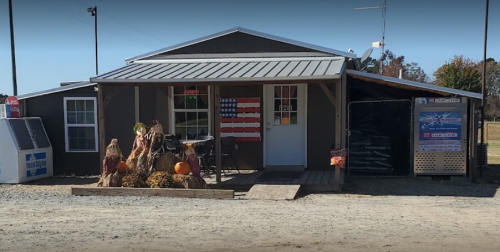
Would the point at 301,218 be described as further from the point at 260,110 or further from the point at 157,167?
the point at 260,110

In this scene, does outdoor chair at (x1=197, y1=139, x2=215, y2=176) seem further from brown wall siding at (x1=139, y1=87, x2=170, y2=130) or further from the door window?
the door window

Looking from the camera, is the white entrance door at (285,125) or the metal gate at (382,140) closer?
the metal gate at (382,140)

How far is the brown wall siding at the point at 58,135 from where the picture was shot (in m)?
11.5

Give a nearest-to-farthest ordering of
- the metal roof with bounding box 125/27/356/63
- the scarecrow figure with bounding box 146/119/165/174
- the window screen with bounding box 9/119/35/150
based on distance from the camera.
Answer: the scarecrow figure with bounding box 146/119/165/174
the window screen with bounding box 9/119/35/150
the metal roof with bounding box 125/27/356/63

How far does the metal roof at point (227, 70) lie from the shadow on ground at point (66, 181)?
2.75m

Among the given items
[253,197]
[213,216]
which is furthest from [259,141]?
[213,216]

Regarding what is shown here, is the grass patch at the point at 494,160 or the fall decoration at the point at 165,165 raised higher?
the fall decoration at the point at 165,165

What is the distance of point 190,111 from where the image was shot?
11375 mm

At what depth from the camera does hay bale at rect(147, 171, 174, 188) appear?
861cm

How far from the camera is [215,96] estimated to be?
9.19 m

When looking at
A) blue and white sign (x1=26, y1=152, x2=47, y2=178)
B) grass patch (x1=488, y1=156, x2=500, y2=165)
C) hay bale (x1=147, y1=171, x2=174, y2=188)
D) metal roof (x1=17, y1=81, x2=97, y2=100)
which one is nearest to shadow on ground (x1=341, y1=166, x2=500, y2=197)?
hay bale (x1=147, y1=171, x2=174, y2=188)

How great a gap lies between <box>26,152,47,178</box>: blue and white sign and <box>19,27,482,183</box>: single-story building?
491 mm

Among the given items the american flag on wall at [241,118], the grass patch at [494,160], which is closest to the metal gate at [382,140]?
the american flag on wall at [241,118]

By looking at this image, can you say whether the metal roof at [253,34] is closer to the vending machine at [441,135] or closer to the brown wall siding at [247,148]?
Answer: the brown wall siding at [247,148]
